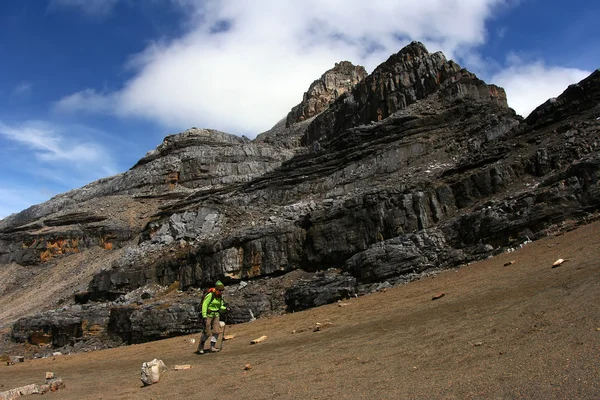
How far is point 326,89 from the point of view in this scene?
107688 mm

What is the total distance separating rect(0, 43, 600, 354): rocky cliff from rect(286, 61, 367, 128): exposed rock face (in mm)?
50795

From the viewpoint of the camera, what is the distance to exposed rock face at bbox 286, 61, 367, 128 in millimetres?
104812

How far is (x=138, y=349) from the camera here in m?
19.0

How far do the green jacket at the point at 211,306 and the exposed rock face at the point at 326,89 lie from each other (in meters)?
93.5

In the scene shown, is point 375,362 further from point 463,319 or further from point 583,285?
point 583,285

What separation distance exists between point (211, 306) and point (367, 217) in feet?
46.6

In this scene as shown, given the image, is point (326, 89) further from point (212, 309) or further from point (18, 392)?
point (18, 392)

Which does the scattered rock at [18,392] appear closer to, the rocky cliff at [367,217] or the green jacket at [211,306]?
the green jacket at [211,306]

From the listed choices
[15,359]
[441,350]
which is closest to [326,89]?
[15,359]

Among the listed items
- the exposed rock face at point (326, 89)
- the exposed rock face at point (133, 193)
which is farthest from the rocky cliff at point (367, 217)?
the exposed rock face at point (326, 89)

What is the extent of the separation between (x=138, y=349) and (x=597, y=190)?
20.7 meters

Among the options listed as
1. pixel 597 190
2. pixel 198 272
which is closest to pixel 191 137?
pixel 198 272

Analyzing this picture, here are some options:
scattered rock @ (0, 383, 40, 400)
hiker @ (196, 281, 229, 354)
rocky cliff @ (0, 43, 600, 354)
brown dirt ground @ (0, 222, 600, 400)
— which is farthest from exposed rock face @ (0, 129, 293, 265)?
scattered rock @ (0, 383, 40, 400)

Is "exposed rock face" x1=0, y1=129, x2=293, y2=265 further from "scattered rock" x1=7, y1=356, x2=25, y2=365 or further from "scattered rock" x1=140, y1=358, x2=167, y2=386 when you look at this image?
"scattered rock" x1=140, y1=358, x2=167, y2=386
